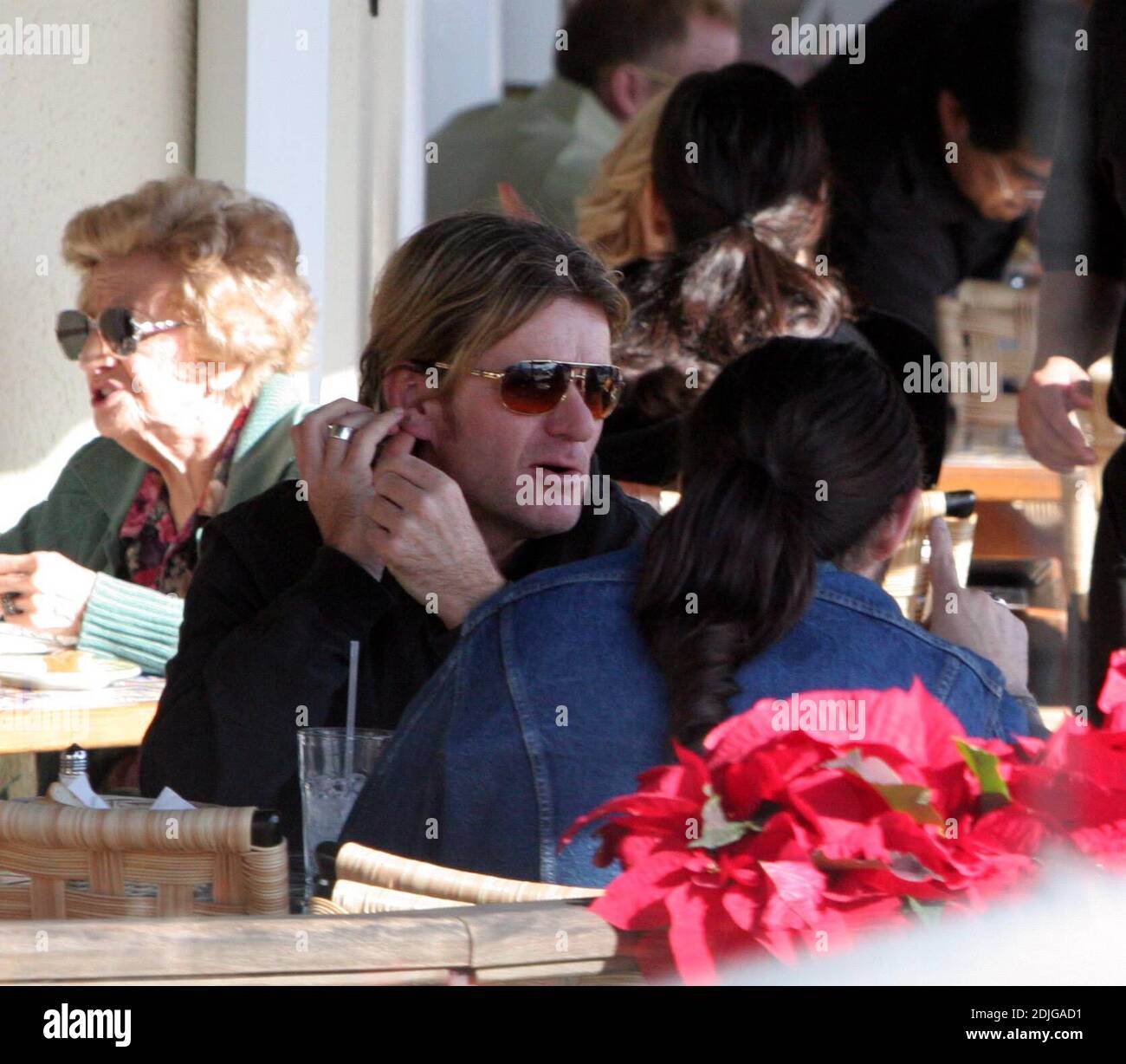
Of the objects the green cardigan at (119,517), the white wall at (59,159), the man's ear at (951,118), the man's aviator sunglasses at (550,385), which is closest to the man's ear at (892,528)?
the man's aviator sunglasses at (550,385)

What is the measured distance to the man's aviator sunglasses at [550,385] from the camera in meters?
1.82

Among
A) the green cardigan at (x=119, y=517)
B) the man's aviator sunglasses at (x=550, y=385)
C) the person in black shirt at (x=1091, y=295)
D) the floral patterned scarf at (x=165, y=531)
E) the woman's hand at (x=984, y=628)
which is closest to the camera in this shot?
→ the woman's hand at (x=984, y=628)

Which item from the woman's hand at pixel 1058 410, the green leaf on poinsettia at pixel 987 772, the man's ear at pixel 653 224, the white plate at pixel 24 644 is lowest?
the white plate at pixel 24 644

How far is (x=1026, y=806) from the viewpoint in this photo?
3.00ft

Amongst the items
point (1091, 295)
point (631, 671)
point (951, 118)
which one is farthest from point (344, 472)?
point (951, 118)

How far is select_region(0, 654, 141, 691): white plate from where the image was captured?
2.31 metres

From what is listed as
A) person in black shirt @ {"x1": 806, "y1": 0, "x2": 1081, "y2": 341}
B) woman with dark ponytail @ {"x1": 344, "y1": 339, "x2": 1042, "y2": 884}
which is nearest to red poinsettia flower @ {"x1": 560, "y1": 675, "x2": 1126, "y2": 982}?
woman with dark ponytail @ {"x1": 344, "y1": 339, "x2": 1042, "y2": 884}

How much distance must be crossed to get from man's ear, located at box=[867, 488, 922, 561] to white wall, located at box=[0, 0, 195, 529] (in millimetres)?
2283

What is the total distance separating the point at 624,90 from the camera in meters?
4.04

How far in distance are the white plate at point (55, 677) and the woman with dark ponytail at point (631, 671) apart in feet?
3.30

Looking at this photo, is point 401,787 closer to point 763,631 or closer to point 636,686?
point 636,686

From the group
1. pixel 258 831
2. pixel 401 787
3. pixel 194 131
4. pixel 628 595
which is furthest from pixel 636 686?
pixel 194 131

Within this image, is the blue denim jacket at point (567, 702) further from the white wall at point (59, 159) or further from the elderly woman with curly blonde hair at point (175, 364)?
the white wall at point (59, 159)
